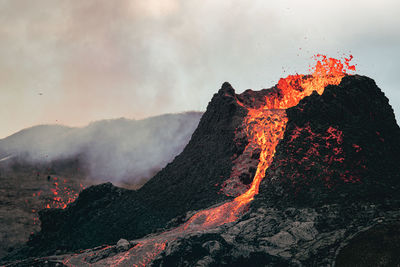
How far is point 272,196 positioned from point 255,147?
8.74m

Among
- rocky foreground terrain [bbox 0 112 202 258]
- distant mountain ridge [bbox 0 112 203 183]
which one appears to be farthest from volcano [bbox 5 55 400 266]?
distant mountain ridge [bbox 0 112 203 183]

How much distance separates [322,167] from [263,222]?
231 inches

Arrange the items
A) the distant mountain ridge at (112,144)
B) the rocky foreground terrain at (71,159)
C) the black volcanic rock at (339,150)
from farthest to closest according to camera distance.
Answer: the distant mountain ridge at (112,144)
the rocky foreground terrain at (71,159)
the black volcanic rock at (339,150)

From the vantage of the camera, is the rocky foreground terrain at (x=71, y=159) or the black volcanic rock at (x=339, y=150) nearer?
the black volcanic rock at (x=339, y=150)

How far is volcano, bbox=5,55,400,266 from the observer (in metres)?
19.1

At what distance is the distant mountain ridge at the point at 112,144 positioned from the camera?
92.4m

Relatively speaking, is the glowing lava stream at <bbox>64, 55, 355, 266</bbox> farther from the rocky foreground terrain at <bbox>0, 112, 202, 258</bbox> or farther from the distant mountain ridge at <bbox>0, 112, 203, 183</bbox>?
the distant mountain ridge at <bbox>0, 112, 203, 183</bbox>

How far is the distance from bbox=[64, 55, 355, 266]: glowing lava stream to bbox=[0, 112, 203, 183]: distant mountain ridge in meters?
58.4

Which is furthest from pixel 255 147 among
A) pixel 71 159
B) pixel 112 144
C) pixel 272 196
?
pixel 112 144

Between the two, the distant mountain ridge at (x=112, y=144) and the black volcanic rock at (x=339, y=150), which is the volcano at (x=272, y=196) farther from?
the distant mountain ridge at (x=112, y=144)

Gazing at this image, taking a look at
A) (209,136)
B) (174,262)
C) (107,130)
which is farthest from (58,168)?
(174,262)

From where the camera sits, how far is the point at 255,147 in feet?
105

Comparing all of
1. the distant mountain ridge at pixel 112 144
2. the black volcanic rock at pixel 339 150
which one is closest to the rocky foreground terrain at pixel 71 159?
the distant mountain ridge at pixel 112 144

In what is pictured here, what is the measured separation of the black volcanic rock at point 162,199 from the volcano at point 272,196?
141 mm
